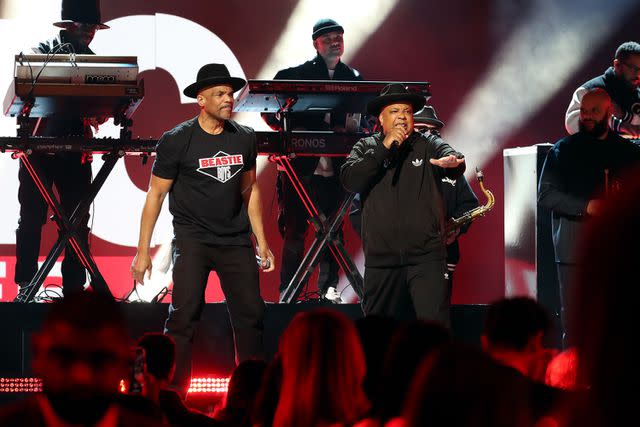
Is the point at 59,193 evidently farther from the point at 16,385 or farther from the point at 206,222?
A: the point at 206,222

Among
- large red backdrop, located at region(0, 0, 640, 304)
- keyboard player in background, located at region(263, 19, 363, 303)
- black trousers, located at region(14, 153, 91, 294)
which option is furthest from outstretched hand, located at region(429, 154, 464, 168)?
large red backdrop, located at region(0, 0, 640, 304)

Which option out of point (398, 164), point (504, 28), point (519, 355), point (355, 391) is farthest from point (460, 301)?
point (355, 391)

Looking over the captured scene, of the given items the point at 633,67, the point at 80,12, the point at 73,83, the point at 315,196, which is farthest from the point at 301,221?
the point at 633,67

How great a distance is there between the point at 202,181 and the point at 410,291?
148cm

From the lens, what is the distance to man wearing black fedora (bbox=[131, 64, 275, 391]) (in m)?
6.08

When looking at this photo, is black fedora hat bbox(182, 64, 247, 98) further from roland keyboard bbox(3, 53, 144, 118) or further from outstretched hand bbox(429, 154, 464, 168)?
outstretched hand bbox(429, 154, 464, 168)

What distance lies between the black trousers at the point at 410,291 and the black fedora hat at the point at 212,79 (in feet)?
5.11

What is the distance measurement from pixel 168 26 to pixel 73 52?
8.27 feet

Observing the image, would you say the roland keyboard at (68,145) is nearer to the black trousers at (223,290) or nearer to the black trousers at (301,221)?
the black trousers at (223,290)

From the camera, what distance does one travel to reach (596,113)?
6.60 meters

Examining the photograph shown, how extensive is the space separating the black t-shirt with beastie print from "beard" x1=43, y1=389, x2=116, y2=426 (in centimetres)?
415

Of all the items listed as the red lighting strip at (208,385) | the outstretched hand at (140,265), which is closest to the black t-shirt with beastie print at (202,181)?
the outstretched hand at (140,265)

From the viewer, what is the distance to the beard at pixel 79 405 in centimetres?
194

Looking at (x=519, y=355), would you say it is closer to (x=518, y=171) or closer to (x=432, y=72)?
(x=518, y=171)
